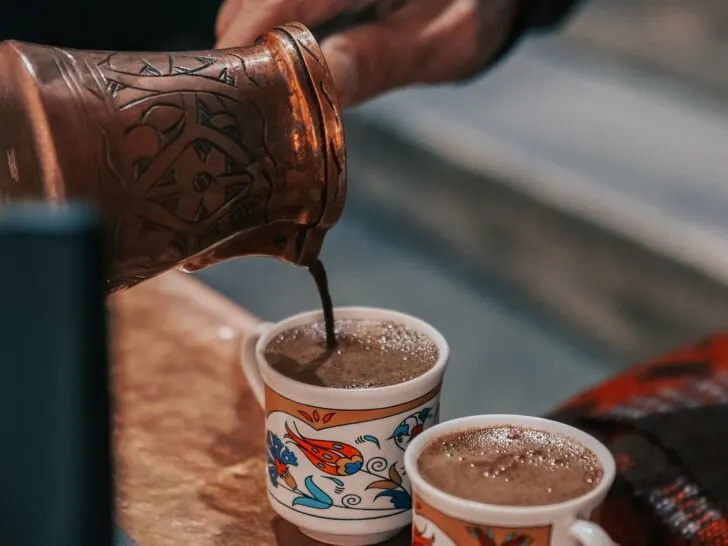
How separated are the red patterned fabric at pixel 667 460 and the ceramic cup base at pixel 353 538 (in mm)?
131

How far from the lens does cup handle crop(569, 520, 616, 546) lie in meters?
0.51

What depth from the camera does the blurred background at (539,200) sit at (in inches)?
73.5

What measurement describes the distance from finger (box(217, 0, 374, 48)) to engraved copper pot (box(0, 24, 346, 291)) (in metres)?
0.20

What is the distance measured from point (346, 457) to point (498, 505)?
12 centimetres

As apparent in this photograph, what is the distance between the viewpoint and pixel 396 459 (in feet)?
2.06

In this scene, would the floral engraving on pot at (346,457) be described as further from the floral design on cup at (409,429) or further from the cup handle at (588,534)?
the cup handle at (588,534)

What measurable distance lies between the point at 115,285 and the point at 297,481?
171 millimetres

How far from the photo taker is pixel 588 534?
52cm

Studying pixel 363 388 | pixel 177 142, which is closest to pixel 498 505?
pixel 363 388

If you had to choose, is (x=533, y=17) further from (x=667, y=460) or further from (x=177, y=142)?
(x=177, y=142)

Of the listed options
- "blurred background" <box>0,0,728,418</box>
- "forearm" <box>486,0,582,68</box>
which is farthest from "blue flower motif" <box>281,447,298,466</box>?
"blurred background" <box>0,0,728,418</box>

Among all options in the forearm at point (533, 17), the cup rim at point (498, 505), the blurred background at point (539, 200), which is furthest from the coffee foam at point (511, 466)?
the blurred background at point (539, 200)

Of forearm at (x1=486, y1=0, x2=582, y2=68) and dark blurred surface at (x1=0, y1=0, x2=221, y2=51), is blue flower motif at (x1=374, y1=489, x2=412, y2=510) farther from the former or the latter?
dark blurred surface at (x1=0, y1=0, x2=221, y2=51)

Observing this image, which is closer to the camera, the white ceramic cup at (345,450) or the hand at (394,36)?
the white ceramic cup at (345,450)
